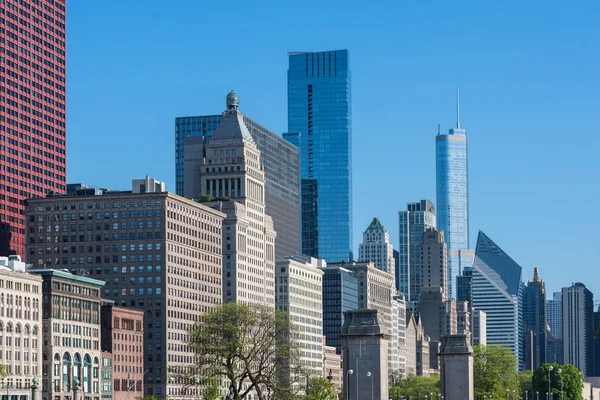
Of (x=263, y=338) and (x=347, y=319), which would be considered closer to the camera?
(x=347, y=319)

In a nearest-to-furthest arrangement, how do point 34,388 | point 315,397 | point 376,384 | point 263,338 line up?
point 34,388 → point 376,384 → point 263,338 → point 315,397

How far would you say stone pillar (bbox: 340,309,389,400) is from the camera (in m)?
141

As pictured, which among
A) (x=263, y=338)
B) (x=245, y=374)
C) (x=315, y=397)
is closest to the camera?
(x=245, y=374)

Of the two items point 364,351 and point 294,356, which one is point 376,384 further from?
point 294,356

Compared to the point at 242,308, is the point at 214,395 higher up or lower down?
lower down

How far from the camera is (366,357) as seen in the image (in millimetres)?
141250

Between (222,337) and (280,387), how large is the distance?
31.6 feet

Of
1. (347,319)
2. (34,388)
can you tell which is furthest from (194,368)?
(34,388)

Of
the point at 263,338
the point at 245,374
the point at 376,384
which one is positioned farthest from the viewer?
the point at 263,338

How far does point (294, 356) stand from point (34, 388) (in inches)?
3621

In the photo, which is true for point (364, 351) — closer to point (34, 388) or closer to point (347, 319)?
point (347, 319)

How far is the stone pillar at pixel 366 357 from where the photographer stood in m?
141

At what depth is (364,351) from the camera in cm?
14112

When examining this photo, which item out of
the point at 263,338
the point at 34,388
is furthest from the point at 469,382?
the point at 34,388
